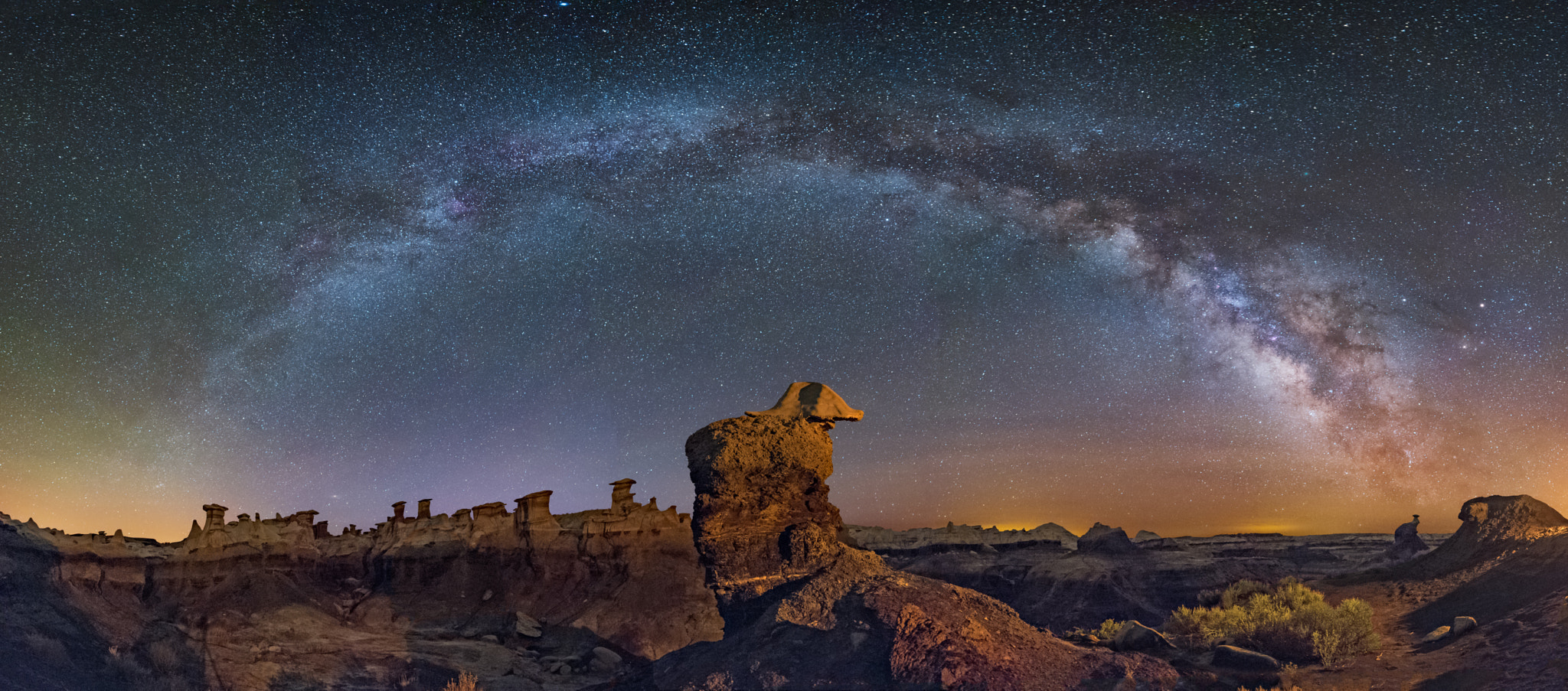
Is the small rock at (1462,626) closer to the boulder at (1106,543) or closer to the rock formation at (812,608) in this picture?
the rock formation at (812,608)

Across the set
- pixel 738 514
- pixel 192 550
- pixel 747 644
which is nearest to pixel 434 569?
pixel 192 550

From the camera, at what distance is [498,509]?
38125 millimetres

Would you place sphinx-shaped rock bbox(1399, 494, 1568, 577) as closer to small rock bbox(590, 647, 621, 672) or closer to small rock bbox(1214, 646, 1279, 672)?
small rock bbox(1214, 646, 1279, 672)

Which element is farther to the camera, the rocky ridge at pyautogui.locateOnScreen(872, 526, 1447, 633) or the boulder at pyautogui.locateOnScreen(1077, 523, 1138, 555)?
the boulder at pyautogui.locateOnScreen(1077, 523, 1138, 555)

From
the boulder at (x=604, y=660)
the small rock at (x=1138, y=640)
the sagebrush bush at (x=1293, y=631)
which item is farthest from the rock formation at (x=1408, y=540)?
the boulder at (x=604, y=660)

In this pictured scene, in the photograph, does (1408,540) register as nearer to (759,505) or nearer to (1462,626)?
(1462,626)

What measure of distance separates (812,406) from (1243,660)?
8.26 m

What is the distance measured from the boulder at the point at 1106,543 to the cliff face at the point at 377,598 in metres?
22.8

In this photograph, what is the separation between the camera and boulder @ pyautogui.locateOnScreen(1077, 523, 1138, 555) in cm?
4494

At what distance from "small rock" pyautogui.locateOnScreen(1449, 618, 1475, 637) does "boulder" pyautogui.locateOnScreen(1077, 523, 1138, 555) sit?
30.9m

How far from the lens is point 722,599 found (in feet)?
48.9

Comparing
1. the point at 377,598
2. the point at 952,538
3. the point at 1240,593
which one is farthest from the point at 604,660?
the point at 952,538

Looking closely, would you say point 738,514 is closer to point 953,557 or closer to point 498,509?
point 498,509

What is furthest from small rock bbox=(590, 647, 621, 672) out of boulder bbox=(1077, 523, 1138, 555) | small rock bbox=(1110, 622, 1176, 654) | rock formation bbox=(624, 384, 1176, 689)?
boulder bbox=(1077, 523, 1138, 555)
